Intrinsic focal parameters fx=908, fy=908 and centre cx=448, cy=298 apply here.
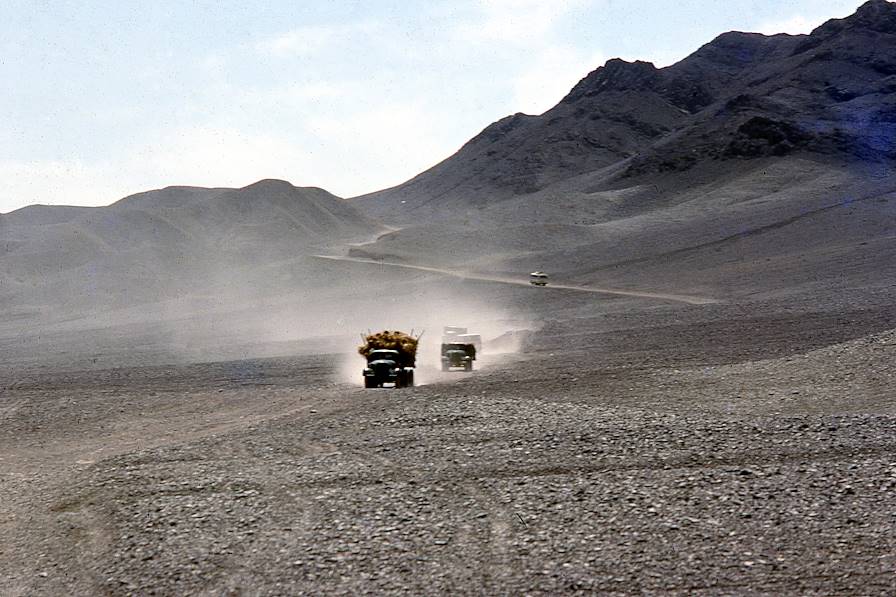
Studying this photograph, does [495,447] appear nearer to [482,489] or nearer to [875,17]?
[482,489]

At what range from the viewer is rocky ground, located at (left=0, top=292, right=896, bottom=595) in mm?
11883

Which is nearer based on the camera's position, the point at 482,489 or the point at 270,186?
the point at 482,489

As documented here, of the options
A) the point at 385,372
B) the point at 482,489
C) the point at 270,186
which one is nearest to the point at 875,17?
the point at 270,186

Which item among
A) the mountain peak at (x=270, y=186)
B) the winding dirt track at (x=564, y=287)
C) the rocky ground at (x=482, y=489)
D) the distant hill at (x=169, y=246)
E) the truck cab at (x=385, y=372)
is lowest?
the rocky ground at (x=482, y=489)

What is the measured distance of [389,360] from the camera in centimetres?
3005

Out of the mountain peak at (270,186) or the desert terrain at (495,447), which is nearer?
the desert terrain at (495,447)

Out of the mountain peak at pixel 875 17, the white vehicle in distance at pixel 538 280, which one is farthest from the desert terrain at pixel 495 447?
the mountain peak at pixel 875 17

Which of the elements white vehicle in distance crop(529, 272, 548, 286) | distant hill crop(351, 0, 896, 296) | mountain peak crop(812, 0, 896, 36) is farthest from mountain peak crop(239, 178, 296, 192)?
mountain peak crop(812, 0, 896, 36)

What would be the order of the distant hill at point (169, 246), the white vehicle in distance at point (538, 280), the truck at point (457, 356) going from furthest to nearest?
the distant hill at point (169, 246)
the white vehicle in distance at point (538, 280)
the truck at point (457, 356)

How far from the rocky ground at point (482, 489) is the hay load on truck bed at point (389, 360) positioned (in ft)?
5.27

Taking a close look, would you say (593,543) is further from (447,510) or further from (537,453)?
(537,453)

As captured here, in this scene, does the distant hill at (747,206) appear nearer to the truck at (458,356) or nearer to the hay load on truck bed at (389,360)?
the truck at (458,356)

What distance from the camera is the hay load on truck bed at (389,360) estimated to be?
97.5 ft

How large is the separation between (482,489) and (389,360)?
14.8 meters
